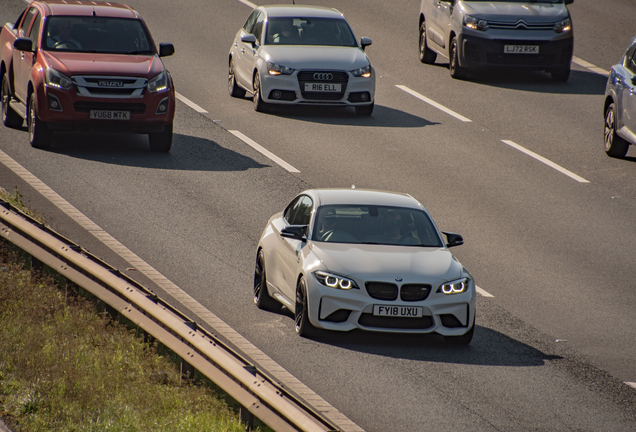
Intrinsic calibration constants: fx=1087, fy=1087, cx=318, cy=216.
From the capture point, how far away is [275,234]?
11.2m

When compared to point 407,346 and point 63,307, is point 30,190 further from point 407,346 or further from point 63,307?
point 407,346

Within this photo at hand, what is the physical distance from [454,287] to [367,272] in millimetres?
824

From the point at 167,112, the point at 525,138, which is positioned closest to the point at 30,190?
the point at 167,112

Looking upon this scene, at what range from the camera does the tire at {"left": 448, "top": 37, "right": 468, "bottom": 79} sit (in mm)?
22984

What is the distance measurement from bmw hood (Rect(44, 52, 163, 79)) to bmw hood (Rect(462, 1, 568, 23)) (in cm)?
828

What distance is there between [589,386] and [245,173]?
8240 millimetres

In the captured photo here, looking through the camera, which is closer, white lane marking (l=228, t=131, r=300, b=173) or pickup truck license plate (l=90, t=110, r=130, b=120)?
pickup truck license plate (l=90, t=110, r=130, b=120)

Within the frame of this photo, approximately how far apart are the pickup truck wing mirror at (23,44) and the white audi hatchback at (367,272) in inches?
284

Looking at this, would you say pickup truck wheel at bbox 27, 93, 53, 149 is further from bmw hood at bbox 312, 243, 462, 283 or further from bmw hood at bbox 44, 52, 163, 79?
bmw hood at bbox 312, 243, 462, 283

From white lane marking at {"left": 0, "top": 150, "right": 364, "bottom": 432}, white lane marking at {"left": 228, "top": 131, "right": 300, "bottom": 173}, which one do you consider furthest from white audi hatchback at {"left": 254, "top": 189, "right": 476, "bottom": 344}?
white lane marking at {"left": 228, "top": 131, "right": 300, "bottom": 173}

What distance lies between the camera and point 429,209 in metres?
14.7

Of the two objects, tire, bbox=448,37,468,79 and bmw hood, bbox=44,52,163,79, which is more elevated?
bmw hood, bbox=44,52,163,79

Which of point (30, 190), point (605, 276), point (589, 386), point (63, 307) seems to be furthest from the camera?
point (30, 190)

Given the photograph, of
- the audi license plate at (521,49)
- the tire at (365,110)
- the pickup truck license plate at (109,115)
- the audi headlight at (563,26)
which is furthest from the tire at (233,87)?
the audi headlight at (563,26)
